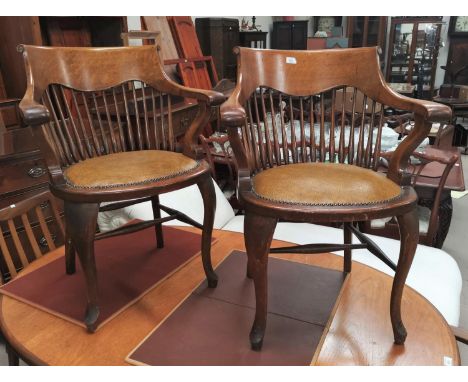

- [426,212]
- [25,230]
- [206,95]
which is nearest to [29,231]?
[25,230]

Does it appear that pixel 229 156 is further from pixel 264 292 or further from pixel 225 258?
pixel 264 292

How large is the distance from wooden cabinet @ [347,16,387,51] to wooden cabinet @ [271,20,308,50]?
33.9 inches

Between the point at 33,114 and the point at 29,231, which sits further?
the point at 29,231

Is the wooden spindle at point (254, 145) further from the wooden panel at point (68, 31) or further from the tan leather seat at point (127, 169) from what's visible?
the wooden panel at point (68, 31)

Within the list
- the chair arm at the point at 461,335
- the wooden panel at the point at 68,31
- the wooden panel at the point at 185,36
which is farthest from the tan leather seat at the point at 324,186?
the wooden panel at the point at 185,36

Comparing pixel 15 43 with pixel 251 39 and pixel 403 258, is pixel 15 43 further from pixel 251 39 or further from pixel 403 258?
pixel 251 39

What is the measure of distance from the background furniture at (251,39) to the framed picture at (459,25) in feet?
11.8

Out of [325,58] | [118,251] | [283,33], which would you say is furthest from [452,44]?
[118,251]

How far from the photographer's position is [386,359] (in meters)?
1.11

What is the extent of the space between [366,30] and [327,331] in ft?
21.4

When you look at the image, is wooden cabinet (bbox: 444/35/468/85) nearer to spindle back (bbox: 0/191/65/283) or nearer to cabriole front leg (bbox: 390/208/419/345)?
cabriole front leg (bbox: 390/208/419/345)

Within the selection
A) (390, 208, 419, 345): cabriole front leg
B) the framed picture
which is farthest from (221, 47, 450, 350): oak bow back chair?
the framed picture

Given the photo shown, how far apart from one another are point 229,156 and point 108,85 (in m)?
1.40

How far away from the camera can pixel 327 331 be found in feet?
3.99
